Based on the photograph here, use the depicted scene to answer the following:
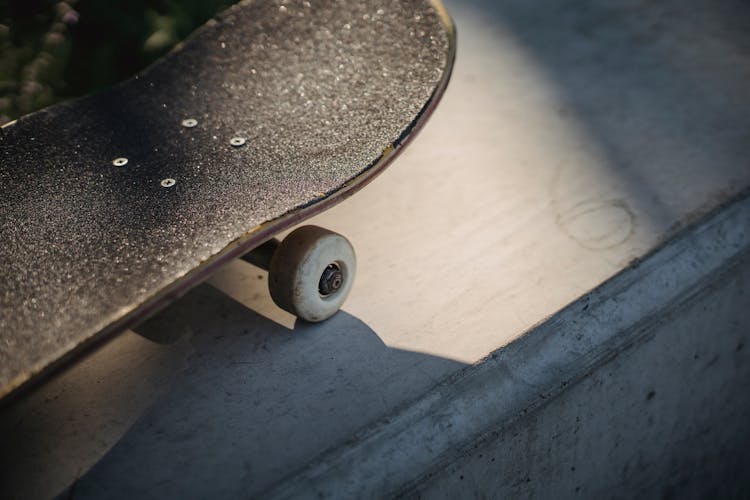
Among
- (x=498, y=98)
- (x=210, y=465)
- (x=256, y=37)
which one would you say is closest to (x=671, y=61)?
(x=498, y=98)

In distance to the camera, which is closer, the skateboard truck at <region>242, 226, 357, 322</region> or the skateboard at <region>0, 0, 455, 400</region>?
the skateboard at <region>0, 0, 455, 400</region>

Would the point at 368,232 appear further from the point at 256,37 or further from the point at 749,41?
the point at 749,41

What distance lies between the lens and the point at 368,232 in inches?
53.2

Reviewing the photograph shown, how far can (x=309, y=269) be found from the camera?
105cm

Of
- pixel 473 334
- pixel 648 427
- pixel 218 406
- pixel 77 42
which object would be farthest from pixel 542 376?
pixel 77 42

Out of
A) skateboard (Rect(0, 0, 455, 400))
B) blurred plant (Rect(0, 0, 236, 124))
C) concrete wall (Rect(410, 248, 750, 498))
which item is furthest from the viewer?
blurred plant (Rect(0, 0, 236, 124))

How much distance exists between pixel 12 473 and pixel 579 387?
2.65 ft

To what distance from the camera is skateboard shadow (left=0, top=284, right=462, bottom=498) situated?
0.93 metres

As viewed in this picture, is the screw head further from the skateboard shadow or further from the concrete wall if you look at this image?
the concrete wall

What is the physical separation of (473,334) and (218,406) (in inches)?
15.9

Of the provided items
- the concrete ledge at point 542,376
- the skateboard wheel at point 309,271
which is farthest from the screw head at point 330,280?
the concrete ledge at point 542,376

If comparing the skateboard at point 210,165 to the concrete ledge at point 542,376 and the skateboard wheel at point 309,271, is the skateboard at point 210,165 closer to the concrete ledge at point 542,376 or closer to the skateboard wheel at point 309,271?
the skateboard wheel at point 309,271

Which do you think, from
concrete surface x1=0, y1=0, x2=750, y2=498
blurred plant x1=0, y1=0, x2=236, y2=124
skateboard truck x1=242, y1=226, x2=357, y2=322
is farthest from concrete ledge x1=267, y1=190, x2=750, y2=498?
blurred plant x1=0, y1=0, x2=236, y2=124

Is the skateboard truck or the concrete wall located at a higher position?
the skateboard truck
